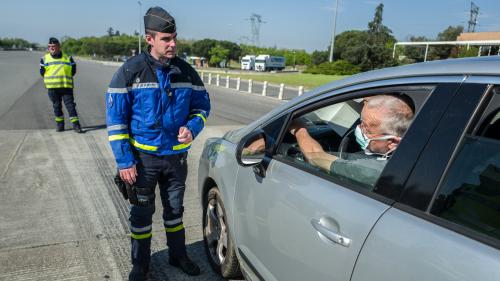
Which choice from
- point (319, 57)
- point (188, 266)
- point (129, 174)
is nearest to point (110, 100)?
point (129, 174)

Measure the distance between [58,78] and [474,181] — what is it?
8.57m

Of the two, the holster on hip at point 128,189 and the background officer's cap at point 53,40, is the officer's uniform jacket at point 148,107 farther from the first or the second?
the background officer's cap at point 53,40

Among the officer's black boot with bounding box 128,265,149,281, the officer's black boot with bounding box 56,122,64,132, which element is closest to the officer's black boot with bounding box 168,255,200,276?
the officer's black boot with bounding box 128,265,149,281

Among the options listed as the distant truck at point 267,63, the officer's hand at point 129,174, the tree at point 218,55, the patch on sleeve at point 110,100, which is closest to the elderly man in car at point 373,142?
the officer's hand at point 129,174

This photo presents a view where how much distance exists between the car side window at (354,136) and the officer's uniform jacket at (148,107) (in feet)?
2.96

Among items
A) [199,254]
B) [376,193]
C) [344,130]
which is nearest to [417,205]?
[376,193]

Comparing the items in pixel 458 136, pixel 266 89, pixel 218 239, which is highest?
pixel 458 136

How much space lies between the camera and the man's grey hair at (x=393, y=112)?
183 cm

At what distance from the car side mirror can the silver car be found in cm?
3

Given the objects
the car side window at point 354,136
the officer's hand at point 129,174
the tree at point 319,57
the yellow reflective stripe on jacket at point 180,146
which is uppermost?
the tree at point 319,57

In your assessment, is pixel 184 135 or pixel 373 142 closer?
pixel 373 142

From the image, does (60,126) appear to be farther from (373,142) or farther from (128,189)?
(373,142)

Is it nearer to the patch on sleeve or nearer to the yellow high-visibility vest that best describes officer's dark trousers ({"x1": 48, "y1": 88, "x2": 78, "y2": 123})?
the yellow high-visibility vest

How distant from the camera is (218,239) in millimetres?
3168
